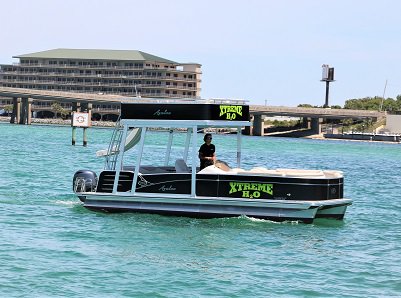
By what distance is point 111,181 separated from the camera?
25.2 m

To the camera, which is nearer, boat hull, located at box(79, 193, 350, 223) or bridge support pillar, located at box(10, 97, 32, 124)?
boat hull, located at box(79, 193, 350, 223)

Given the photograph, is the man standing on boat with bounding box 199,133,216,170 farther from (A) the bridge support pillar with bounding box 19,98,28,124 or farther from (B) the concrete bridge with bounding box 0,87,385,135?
(A) the bridge support pillar with bounding box 19,98,28,124

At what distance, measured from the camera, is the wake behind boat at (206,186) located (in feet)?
78.6

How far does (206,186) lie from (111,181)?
2.62m

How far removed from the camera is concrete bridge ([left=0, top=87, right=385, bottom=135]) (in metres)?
170

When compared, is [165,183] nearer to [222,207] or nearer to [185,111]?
[222,207]

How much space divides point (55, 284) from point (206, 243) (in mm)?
5484

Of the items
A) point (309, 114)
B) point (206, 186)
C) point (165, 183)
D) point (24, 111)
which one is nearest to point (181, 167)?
point (165, 183)

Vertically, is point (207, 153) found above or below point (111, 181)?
above

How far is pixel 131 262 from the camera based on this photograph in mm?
18516

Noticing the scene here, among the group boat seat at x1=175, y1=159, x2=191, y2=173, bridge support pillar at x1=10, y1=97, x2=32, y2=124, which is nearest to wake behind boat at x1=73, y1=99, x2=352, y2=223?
boat seat at x1=175, y1=159, x2=191, y2=173

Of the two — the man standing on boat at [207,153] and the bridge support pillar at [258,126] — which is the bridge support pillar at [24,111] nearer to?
the bridge support pillar at [258,126]

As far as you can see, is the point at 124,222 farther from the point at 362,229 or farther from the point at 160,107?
the point at 362,229

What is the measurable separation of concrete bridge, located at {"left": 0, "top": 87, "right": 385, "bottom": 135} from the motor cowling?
441 ft
